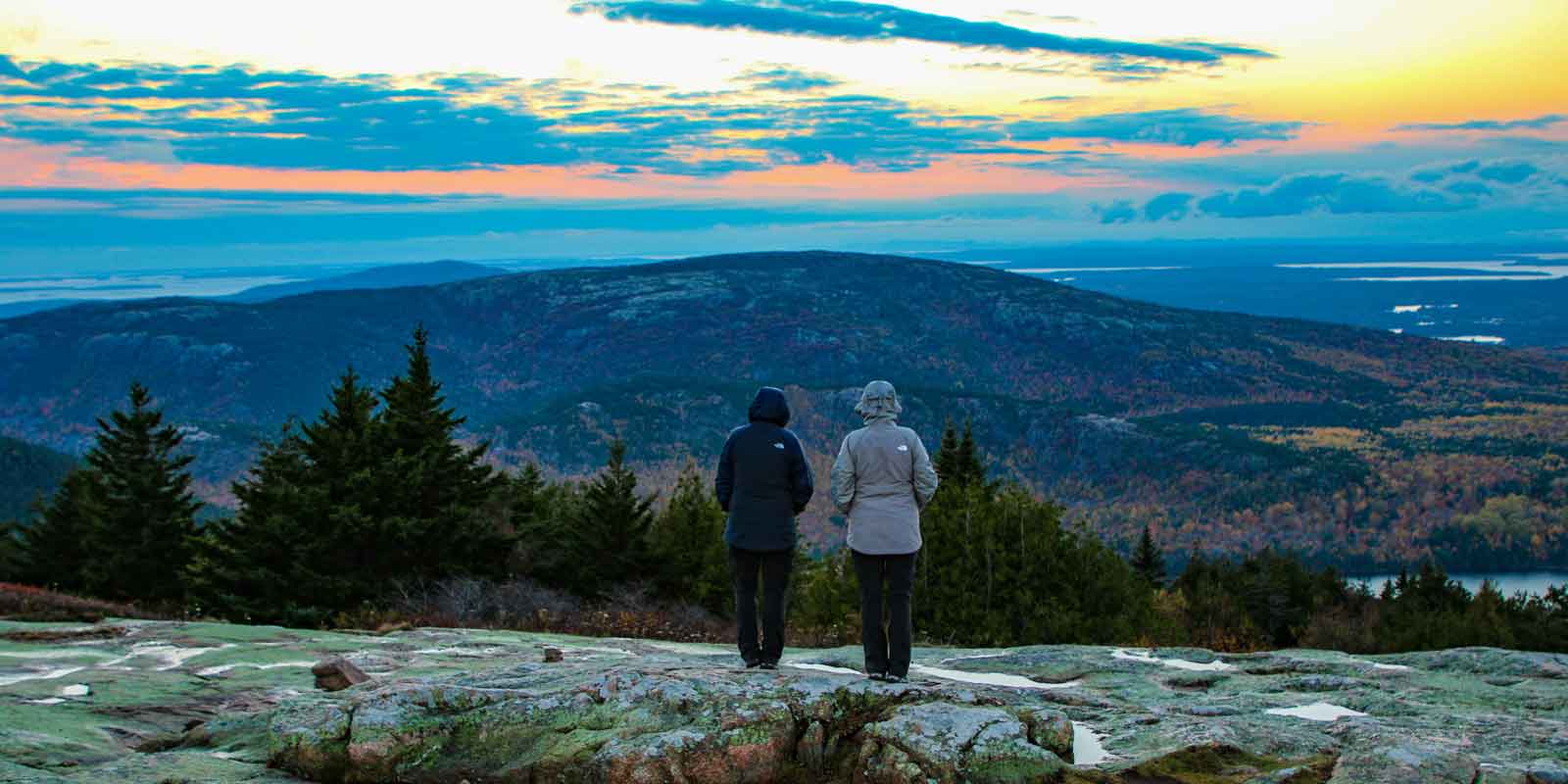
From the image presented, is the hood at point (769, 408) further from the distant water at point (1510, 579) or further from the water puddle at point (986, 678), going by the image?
the distant water at point (1510, 579)

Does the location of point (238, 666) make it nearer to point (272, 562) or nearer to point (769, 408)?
point (769, 408)

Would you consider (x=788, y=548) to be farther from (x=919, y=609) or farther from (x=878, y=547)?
(x=919, y=609)

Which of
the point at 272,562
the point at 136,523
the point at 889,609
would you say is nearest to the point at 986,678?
the point at 889,609

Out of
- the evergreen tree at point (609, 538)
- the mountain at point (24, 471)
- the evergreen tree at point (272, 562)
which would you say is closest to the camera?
the evergreen tree at point (272, 562)

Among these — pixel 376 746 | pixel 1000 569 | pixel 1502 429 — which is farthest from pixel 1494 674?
pixel 1502 429

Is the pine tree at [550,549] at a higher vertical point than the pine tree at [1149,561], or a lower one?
higher

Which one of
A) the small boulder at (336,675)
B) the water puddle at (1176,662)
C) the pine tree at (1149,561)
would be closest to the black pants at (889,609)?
the water puddle at (1176,662)

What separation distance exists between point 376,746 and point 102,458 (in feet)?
101

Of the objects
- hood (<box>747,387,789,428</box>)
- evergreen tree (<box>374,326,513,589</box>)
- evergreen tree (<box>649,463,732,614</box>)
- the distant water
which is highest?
hood (<box>747,387,789,428</box>)

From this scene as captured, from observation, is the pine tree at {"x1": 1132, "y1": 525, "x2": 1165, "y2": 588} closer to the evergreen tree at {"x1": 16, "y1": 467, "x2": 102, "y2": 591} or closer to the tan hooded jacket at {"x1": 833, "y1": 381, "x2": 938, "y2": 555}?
the evergreen tree at {"x1": 16, "y1": 467, "x2": 102, "y2": 591}

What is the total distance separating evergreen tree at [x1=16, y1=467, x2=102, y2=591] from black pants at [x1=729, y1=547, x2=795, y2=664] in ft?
91.2

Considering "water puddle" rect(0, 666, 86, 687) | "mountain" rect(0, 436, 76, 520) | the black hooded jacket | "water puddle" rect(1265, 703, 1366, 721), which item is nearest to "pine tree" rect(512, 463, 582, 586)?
"water puddle" rect(0, 666, 86, 687)

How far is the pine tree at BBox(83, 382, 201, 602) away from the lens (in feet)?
104

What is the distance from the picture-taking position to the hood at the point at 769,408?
11008mm
